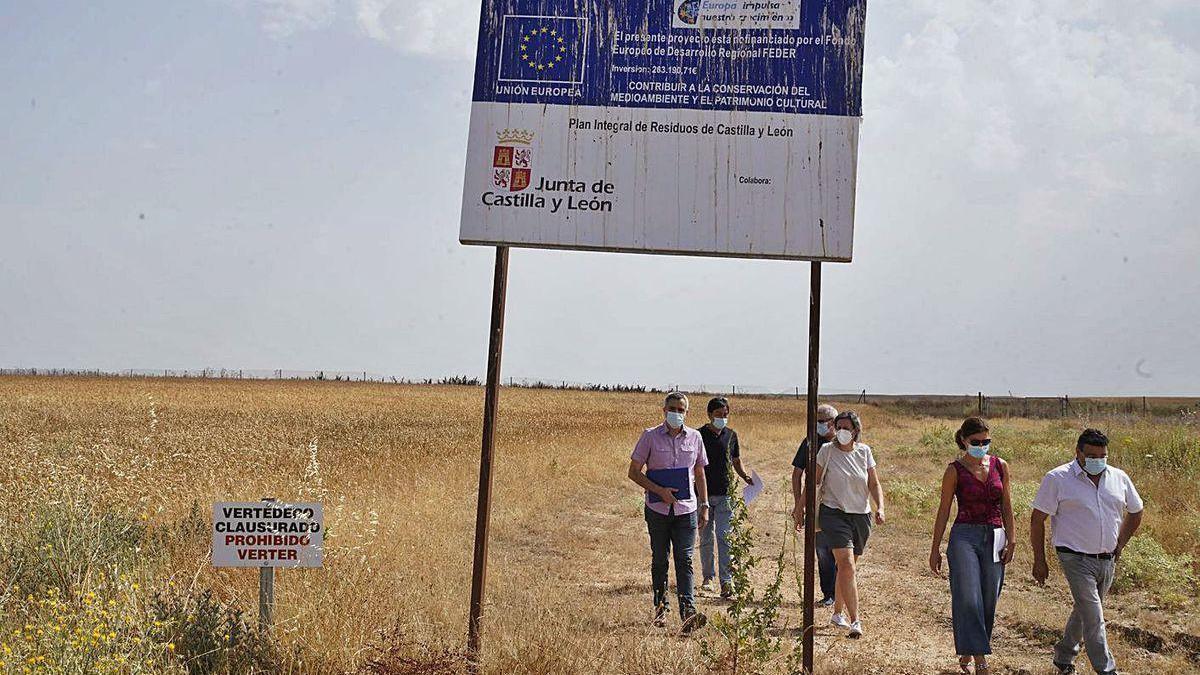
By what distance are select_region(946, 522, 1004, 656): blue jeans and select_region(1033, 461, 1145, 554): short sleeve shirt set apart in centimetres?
52

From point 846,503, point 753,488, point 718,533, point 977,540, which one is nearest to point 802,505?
point 753,488

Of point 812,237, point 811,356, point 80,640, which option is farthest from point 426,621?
point 812,237

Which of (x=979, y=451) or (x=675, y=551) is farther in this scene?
(x=675, y=551)

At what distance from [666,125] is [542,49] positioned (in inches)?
40.3

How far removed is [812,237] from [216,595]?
5013mm

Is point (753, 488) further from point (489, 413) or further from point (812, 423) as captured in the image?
point (489, 413)

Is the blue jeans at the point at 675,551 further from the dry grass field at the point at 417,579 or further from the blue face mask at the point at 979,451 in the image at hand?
the blue face mask at the point at 979,451

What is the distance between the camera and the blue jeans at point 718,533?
9.41m

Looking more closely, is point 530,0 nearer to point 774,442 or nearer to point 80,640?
point 80,640

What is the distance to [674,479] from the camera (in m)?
8.12

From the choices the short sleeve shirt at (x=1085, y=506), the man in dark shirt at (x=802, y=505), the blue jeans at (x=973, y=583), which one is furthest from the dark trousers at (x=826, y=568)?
the short sleeve shirt at (x=1085, y=506)

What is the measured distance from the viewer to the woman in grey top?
808 centimetres

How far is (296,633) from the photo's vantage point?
582 centimetres

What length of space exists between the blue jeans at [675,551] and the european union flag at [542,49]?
3.74 meters
